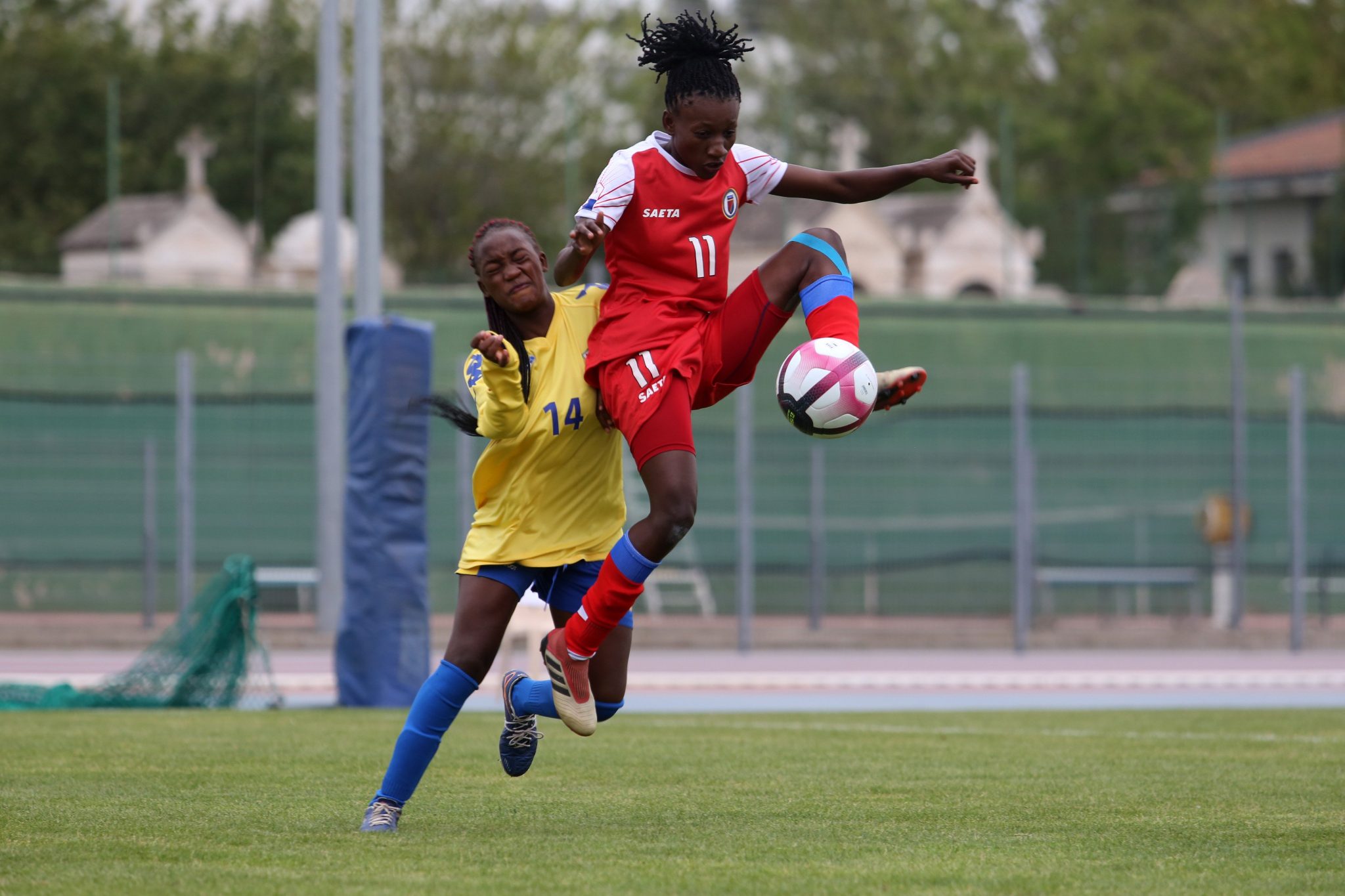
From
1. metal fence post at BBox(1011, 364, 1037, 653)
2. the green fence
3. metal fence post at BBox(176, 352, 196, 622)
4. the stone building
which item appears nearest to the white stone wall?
the green fence

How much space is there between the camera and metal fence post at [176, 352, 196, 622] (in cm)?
1599

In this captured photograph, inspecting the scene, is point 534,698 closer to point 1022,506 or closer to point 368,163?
point 368,163

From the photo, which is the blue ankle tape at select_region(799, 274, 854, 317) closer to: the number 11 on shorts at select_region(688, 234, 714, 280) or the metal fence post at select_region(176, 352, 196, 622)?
the number 11 on shorts at select_region(688, 234, 714, 280)

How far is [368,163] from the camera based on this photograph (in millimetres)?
14375

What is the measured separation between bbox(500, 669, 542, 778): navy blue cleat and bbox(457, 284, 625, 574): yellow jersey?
46cm

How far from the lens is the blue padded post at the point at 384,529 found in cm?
1116

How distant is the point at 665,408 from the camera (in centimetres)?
562

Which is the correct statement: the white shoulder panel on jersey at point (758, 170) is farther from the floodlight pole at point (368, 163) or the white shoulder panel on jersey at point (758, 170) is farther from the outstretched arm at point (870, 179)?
the floodlight pole at point (368, 163)

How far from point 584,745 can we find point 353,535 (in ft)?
9.89

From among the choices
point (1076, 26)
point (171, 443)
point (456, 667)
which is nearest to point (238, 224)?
point (171, 443)

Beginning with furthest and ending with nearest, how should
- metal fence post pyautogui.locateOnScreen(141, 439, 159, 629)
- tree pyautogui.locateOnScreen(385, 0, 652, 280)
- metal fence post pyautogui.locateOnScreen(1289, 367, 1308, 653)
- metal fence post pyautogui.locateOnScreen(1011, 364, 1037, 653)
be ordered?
tree pyautogui.locateOnScreen(385, 0, 652, 280)
metal fence post pyautogui.locateOnScreen(1289, 367, 1308, 653)
metal fence post pyautogui.locateOnScreen(1011, 364, 1037, 653)
metal fence post pyautogui.locateOnScreen(141, 439, 159, 629)

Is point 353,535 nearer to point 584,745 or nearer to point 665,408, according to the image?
point 584,745

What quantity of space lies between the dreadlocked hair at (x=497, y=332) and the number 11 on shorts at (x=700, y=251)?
1.66ft

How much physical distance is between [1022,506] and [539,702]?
11.3 metres
